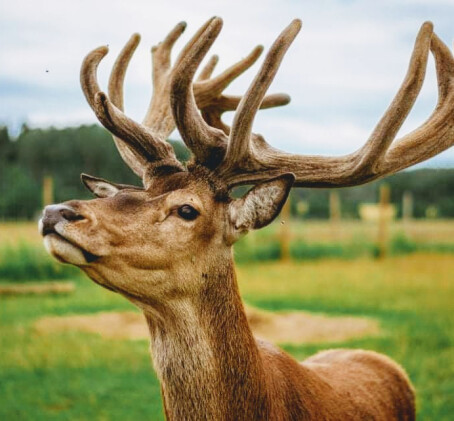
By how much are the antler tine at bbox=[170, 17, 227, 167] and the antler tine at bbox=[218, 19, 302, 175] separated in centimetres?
10

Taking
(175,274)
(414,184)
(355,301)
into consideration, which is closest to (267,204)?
(175,274)

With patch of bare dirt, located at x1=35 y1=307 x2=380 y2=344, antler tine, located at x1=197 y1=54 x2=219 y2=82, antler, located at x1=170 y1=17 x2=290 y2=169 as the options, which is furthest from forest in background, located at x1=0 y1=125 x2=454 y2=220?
antler, located at x1=170 y1=17 x2=290 y2=169

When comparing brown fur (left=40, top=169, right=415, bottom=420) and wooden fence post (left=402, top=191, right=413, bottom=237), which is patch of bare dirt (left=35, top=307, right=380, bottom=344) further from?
wooden fence post (left=402, top=191, right=413, bottom=237)

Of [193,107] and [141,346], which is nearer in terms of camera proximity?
[193,107]

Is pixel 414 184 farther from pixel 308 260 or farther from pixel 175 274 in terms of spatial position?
pixel 175 274

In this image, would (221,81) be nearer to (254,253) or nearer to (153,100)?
(153,100)

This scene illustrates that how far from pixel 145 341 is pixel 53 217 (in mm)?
6864

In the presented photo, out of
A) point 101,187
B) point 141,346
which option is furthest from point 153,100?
point 141,346

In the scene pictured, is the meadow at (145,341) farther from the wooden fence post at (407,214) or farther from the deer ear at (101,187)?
the wooden fence post at (407,214)

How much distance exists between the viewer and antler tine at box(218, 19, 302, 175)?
3254 millimetres

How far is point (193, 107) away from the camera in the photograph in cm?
349

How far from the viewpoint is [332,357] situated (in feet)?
15.2

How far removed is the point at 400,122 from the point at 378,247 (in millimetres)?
18153

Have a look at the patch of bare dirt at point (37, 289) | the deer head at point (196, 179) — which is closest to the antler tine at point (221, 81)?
the deer head at point (196, 179)
